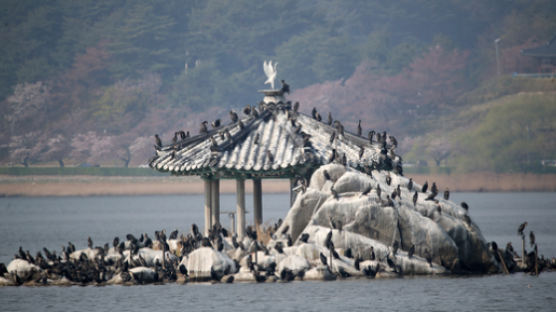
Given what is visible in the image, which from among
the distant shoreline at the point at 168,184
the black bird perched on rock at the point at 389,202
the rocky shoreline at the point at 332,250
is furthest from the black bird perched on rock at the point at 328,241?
the distant shoreline at the point at 168,184

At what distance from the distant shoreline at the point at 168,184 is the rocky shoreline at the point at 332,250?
86.7m

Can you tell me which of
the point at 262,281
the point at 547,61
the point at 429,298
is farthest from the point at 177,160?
the point at 547,61

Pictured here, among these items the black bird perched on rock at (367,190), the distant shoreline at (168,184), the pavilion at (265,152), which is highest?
the distant shoreline at (168,184)

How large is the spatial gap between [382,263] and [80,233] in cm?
4535

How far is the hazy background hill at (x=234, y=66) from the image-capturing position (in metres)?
140

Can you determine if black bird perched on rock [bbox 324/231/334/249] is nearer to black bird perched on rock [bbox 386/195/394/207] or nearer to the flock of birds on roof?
black bird perched on rock [bbox 386/195/394/207]

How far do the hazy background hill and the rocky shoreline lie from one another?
92.9 metres

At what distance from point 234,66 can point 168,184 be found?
19607 millimetres

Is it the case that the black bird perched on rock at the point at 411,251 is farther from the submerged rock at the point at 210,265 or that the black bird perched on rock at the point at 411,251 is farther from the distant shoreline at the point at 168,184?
the distant shoreline at the point at 168,184

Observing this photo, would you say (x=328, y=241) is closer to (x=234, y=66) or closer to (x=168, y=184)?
(x=168, y=184)

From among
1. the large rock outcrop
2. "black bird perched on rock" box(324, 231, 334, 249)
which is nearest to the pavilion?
the large rock outcrop

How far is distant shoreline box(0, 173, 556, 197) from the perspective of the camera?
125250 millimetres

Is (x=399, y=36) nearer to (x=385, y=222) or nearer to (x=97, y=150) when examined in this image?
(x=97, y=150)

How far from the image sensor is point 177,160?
4047 centimetres
